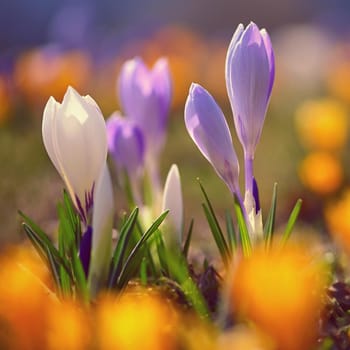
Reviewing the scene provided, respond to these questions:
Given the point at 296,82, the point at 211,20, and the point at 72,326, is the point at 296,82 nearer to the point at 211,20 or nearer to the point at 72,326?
the point at 211,20

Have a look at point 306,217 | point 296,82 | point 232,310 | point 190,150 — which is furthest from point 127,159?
point 296,82

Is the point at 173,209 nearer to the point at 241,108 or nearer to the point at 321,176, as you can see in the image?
the point at 241,108

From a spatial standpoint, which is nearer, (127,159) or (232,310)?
(232,310)

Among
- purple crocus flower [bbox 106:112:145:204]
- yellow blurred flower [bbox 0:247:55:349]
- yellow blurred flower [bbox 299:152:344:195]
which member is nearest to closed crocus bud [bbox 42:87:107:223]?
yellow blurred flower [bbox 0:247:55:349]

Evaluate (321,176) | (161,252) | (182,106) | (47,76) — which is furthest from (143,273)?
(182,106)

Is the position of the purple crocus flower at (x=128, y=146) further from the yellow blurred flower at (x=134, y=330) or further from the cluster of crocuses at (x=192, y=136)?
the yellow blurred flower at (x=134, y=330)

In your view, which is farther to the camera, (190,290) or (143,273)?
(143,273)
